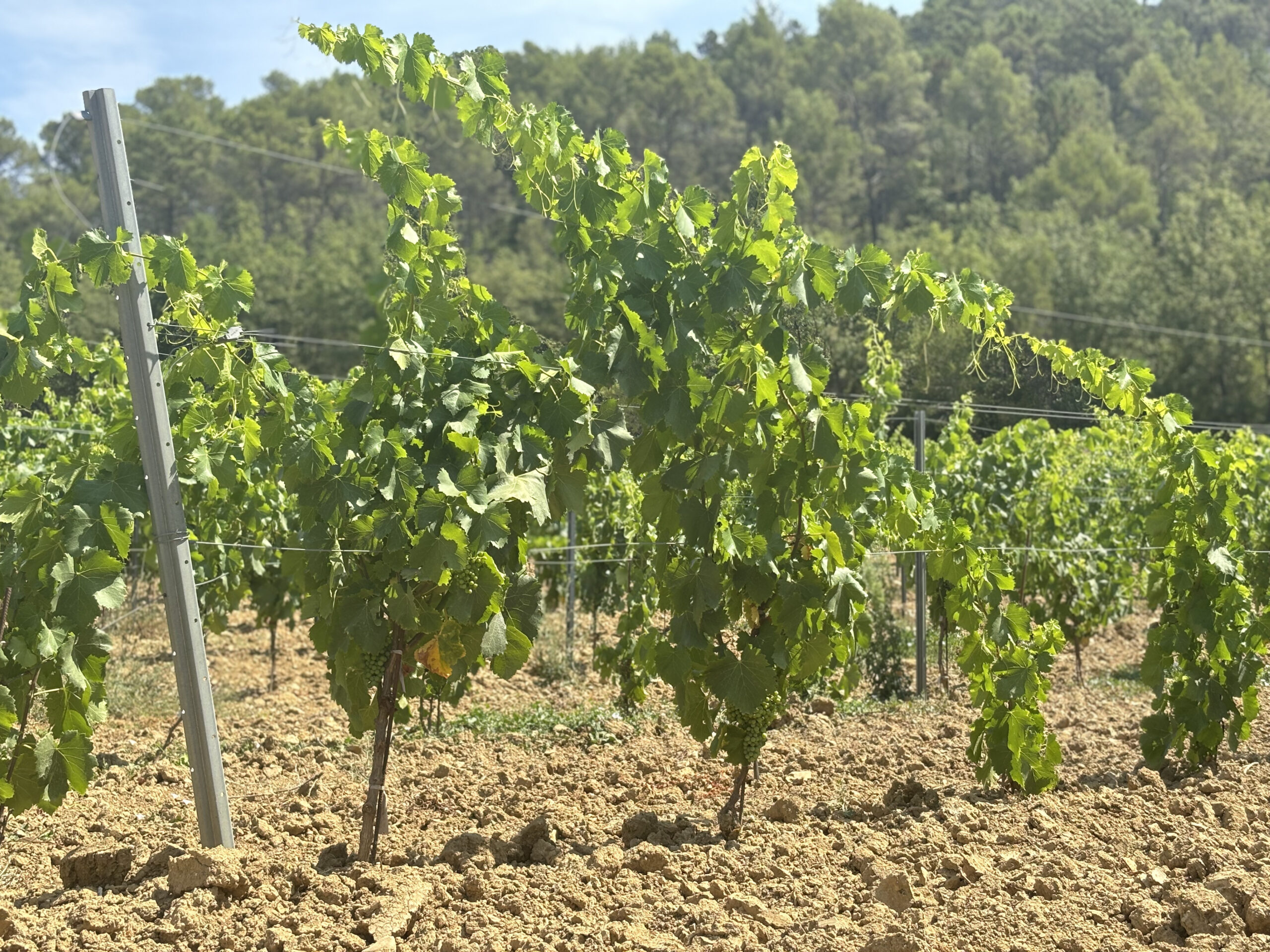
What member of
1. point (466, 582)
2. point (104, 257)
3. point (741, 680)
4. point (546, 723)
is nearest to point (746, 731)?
point (741, 680)

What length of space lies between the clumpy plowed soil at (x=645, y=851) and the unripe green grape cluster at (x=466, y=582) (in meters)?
0.93

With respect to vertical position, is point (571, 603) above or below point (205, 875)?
above

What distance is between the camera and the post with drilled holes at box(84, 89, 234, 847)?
12.2ft

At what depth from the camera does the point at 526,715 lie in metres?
6.98

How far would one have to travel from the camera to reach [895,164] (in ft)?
170

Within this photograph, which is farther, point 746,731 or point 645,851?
point 746,731

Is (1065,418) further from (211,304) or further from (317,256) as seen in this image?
(317,256)

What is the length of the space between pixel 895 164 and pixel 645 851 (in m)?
51.2

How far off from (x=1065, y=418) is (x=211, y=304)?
25.6 ft

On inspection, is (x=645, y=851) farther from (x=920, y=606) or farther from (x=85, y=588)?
(x=920, y=606)

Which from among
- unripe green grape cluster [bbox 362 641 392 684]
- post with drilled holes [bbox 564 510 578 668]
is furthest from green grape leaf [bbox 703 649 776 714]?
post with drilled holes [bbox 564 510 578 668]

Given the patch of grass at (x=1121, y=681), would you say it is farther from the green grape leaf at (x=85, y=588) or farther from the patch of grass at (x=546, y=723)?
the green grape leaf at (x=85, y=588)

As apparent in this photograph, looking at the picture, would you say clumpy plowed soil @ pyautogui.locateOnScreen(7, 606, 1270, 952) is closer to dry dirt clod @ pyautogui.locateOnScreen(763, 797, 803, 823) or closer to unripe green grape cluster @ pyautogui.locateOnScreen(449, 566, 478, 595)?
dry dirt clod @ pyautogui.locateOnScreen(763, 797, 803, 823)

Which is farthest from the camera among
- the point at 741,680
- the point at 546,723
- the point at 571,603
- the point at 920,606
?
the point at 571,603
